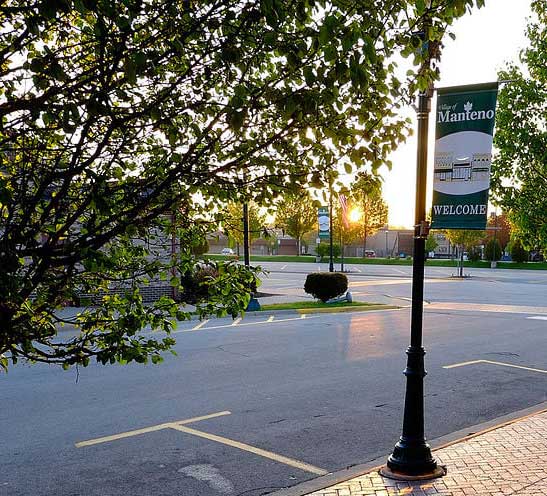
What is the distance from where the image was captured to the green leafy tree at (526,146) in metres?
7.95

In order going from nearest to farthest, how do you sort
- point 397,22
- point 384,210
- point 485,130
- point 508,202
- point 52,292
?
1. point 397,22
2. point 52,292
3. point 485,130
4. point 508,202
5. point 384,210

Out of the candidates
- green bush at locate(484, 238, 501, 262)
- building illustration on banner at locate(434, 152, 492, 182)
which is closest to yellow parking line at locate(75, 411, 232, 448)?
building illustration on banner at locate(434, 152, 492, 182)

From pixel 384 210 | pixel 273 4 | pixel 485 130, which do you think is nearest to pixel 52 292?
pixel 273 4

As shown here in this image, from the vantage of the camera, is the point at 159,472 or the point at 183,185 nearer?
the point at 183,185

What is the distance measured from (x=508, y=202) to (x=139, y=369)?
683 centimetres

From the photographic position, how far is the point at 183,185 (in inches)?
117

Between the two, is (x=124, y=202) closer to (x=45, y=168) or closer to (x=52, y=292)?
(x=45, y=168)

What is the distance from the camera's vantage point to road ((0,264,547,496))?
611 centimetres

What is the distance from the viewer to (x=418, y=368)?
19.6 feet

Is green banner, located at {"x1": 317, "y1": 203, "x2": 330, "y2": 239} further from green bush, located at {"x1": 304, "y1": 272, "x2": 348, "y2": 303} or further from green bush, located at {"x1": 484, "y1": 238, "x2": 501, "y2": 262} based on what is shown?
green bush, located at {"x1": 484, "y1": 238, "x2": 501, "y2": 262}

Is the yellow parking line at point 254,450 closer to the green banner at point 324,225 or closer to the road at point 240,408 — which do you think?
the road at point 240,408

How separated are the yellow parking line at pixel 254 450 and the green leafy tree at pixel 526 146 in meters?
4.21

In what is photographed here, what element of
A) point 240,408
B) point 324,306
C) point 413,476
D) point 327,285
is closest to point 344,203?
point 413,476

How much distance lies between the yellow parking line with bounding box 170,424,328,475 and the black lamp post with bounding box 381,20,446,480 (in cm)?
79
